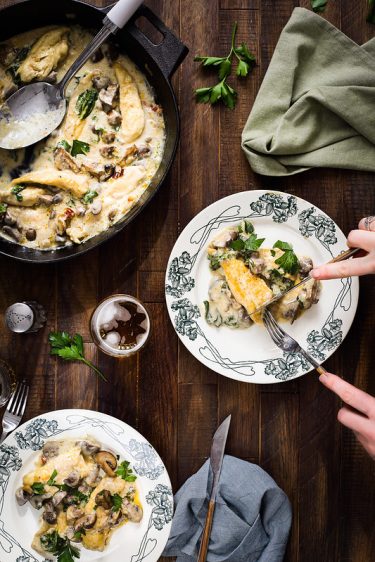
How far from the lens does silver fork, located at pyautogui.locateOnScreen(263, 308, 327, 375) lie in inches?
97.3

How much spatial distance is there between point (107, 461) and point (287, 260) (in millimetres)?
1193

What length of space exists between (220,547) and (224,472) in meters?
0.33

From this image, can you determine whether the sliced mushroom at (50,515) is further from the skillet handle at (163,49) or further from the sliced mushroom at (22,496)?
the skillet handle at (163,49)

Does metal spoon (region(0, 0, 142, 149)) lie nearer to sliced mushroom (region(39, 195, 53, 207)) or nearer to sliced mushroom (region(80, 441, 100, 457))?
sliced mushroom (region(39, 195, 53, 207))

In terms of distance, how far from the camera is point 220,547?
8.57ft

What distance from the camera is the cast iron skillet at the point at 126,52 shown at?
7.78ft

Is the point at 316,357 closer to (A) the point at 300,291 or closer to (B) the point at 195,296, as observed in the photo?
(A) the point at 300,291

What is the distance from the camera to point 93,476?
261 cm

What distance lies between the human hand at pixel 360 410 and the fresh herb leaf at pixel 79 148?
1.41m

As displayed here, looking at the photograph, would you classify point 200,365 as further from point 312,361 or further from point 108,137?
point 108,137

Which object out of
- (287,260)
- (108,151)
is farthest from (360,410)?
(108,151)

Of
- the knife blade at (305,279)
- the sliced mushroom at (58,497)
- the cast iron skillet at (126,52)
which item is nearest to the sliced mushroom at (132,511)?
the sliced mushroom at (58,497)

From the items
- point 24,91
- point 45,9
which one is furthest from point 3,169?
point 45,9

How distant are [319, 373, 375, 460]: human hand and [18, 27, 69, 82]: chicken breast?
177cm
